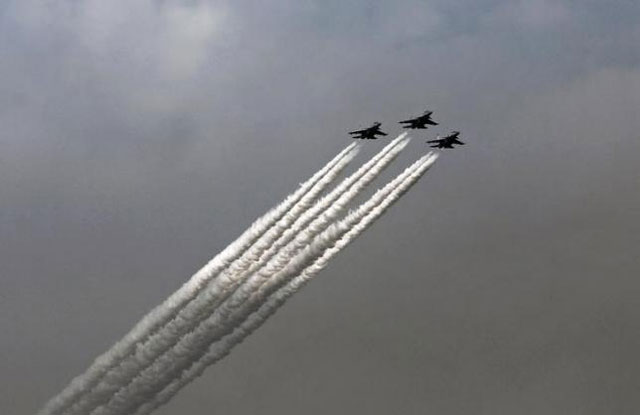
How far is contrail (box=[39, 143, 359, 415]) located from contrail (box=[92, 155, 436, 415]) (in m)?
2.88

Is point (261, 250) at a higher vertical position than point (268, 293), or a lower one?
higher

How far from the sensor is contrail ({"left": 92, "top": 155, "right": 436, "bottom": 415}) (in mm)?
118375

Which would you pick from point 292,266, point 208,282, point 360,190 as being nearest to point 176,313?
point 208,282

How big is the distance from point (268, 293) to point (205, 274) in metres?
6.66

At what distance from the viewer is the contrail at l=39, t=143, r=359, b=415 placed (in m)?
121

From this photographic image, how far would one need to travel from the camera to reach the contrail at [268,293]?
388ft

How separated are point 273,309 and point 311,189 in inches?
472

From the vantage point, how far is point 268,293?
120 meters

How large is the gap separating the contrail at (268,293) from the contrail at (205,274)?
9.45 ft

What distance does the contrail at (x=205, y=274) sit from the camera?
121 meters

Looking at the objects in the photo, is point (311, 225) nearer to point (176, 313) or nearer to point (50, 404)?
point (176, 313)

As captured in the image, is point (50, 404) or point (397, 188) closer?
point (397, 188)

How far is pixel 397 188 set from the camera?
118562 mm

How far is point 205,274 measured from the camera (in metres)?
122
